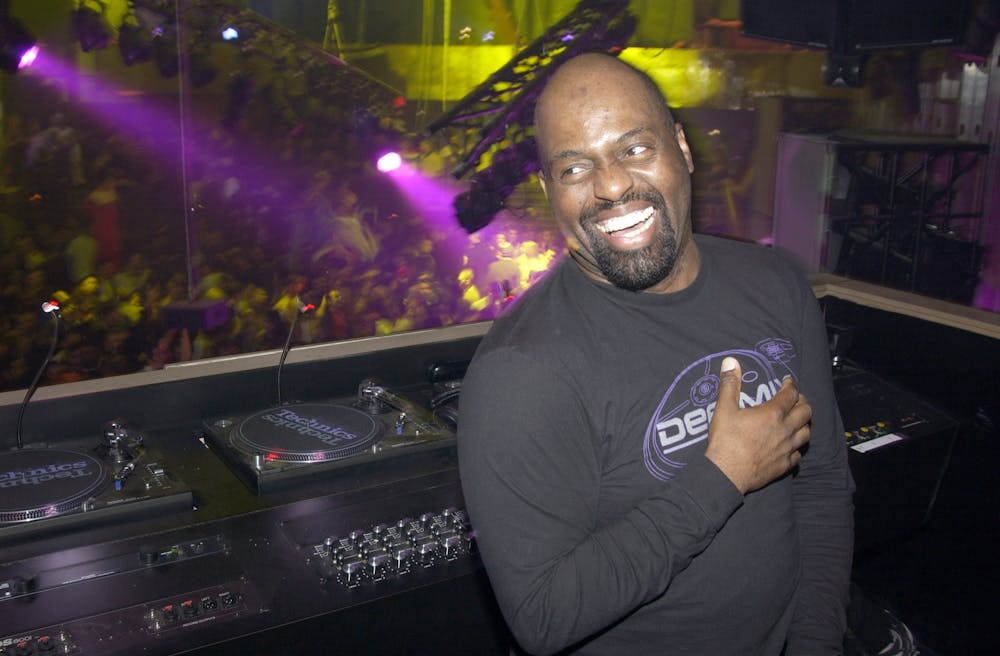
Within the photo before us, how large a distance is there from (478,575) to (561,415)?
1.88 feet

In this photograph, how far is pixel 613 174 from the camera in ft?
3.54

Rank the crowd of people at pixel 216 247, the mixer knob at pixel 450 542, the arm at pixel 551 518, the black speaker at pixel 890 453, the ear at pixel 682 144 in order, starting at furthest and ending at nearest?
the crowd of people at pixel 216 247
the black speaker at pixel 890 453
the mixer knob at pixel 450 542
the ear at pixel 682 144
the arm at pixel 551 518

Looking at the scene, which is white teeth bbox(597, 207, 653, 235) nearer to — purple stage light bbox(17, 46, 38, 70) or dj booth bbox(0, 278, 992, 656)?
dj booth bbox(0, 278, 992, 656)

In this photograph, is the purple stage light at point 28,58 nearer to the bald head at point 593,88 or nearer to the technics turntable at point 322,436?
the technics turntable at point 322,436

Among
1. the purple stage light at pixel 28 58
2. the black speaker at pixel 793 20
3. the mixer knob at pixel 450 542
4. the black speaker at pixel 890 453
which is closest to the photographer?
the mixer knob at pixel 450 542

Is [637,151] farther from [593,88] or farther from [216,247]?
[216,247]

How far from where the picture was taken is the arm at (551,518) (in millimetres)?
925

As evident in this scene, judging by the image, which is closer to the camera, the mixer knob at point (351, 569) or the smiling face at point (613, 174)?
the smiling face at point (613, 174)

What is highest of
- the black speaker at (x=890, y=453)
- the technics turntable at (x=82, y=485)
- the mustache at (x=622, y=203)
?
the mustache at (x=622, y=203)

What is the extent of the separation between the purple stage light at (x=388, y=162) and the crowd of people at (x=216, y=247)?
4 cm

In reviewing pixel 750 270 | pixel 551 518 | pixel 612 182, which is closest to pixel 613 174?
pixel 612 182

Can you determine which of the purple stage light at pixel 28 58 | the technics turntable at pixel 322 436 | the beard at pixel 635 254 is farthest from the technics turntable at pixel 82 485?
the purple stage light at pixel 28 58

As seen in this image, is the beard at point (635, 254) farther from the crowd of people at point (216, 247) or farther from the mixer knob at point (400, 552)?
the crowd of people at point (216, 247)

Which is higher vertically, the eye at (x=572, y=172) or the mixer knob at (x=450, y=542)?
the eye at (x=572, y=172)
